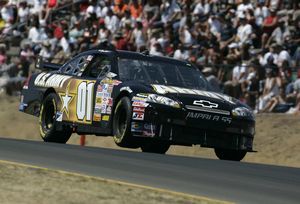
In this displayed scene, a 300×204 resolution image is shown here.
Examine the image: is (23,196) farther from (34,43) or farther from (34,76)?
(34,43)

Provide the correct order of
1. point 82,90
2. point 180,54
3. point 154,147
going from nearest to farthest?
point 154,147
point 82,90
point 180,54

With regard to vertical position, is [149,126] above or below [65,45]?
below

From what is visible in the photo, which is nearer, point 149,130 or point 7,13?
point 149,130

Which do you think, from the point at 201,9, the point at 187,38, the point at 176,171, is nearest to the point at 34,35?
the point at 201,9

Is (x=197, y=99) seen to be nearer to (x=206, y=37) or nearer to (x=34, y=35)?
(x=206, y=37)

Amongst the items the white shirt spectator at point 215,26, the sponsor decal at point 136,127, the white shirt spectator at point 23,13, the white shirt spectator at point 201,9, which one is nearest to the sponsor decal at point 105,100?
the sponsor decal at point 136,127

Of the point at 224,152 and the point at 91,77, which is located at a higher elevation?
the point at 91,77

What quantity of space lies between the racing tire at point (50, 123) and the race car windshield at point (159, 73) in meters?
1.59

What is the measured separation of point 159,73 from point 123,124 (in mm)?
1196

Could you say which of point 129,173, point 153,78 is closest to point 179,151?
point 153,78

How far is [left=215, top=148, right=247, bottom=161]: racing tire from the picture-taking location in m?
14.5

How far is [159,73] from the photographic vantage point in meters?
14.7

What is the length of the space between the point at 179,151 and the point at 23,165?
800cm

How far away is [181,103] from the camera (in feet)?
44.4
